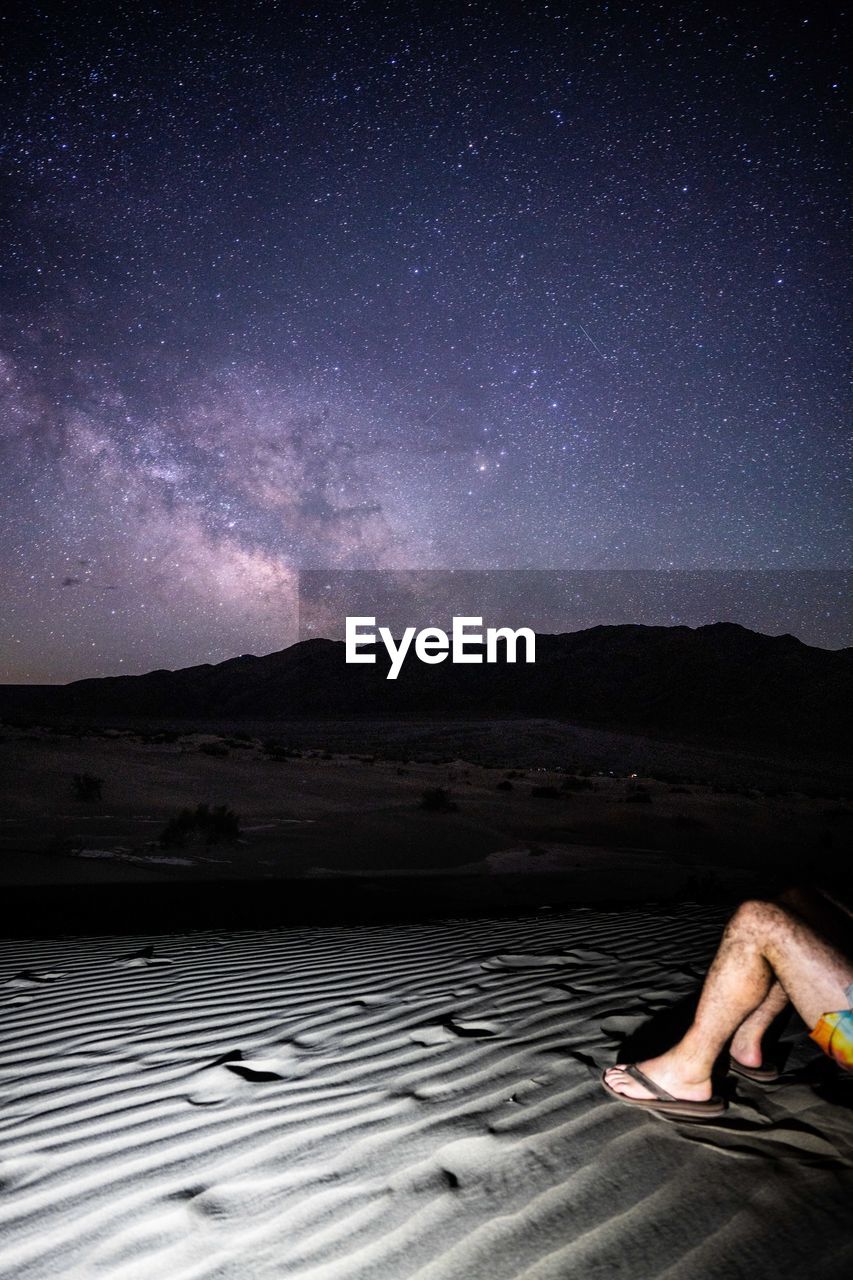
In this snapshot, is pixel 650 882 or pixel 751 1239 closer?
pixel 751 1239

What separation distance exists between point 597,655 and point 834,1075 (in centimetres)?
9467

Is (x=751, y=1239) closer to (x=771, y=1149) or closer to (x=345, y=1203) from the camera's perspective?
(x=771, y=1149)

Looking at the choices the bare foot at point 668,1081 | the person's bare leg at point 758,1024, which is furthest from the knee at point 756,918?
the bare foot at point 668,1081

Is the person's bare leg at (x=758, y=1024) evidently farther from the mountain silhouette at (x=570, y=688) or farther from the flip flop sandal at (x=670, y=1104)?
the mountain silhouette at (x=570, y=688)

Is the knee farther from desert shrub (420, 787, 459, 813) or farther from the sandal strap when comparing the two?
desert shrub (420, 787, 459, 813)

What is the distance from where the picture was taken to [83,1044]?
310 cm

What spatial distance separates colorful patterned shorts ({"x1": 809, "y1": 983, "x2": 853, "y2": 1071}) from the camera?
2.01 m

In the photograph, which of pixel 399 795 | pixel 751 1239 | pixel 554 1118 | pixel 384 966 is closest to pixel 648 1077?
pixel 554 1118

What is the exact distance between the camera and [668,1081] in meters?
2.30

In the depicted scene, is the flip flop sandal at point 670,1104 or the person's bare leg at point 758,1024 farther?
the person's bare leg at point 758,1024

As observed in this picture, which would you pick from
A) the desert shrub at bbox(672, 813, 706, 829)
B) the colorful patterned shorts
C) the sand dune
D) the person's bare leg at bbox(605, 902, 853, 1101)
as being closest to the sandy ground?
the desert shrub at bbox(672, 813, 706, 829)

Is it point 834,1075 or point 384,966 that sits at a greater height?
point 834,1075

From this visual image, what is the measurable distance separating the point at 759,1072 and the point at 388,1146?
141 centimetres

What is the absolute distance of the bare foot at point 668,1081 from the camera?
7.42ft
